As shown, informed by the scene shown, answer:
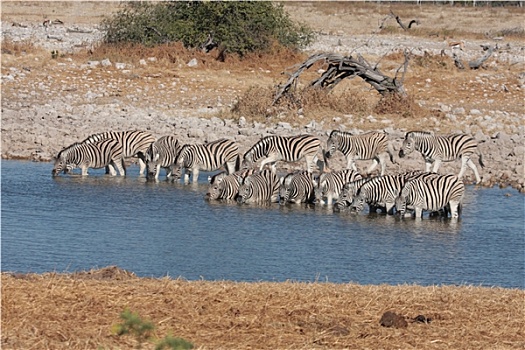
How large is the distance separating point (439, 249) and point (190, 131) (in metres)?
8.86

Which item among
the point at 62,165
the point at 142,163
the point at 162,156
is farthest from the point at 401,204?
the point at 62,165

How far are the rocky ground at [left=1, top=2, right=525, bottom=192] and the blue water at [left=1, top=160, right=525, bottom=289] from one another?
9.52ft

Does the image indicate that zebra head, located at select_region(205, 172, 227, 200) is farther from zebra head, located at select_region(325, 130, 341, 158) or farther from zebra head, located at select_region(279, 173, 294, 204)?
zebra head, located at select_region(325, 130, 341, 158)

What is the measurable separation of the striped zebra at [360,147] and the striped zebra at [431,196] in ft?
9.94

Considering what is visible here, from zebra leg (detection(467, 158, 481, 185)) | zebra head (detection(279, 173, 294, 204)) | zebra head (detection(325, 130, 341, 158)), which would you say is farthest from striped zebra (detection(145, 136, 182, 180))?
zebra leg (detection(467, 158, 481, 185))

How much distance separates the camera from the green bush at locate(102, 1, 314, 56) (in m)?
29.8

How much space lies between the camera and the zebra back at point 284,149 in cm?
1766

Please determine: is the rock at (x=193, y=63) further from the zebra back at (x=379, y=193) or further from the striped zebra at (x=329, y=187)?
the zebra back at (x=379, y=193)

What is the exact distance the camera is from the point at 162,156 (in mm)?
17891

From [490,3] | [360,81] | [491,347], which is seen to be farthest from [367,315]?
[490,3]

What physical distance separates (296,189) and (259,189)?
580mm

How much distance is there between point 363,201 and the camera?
15328mm

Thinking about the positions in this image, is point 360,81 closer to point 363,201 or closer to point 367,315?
point 363,201

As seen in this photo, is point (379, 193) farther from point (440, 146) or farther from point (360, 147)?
point (440, 146)
